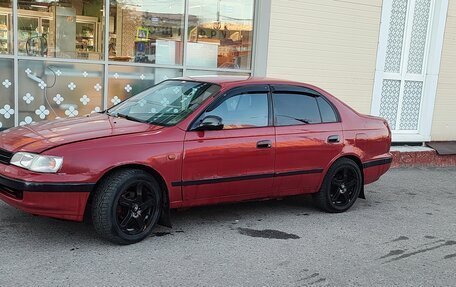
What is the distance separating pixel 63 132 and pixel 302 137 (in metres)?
2.54

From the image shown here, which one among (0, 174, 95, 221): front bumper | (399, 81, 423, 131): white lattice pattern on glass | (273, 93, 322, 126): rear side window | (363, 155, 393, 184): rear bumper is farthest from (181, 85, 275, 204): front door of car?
(399, 81, 423, 131): white lattice pattern on glass

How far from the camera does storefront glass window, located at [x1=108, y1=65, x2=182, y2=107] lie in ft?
26.6

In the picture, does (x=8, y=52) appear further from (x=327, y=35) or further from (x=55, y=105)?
(x=327, y=35)

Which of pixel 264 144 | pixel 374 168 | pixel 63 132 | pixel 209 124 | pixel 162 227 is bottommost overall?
pixel 162 227

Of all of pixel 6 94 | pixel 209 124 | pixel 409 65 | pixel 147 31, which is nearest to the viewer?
pixel 209 124

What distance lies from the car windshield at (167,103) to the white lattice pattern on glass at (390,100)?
19.3 feet

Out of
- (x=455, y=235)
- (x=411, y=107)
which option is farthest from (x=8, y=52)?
(x=411, y=107)

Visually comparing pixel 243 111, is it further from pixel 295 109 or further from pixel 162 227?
pixel 162 227

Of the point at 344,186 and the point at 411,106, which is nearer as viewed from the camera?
the point at 344,186

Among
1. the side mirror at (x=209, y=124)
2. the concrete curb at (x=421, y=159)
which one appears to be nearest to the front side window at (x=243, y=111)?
the side mirror at (x=209, y=124)

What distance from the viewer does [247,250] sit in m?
4.57

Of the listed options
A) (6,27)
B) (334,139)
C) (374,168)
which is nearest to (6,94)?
(6,27)

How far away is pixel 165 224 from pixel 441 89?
802cm

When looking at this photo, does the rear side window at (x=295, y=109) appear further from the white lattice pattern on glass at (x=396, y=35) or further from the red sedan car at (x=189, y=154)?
the white lattice pattern on glass at (x=396, y=35)
